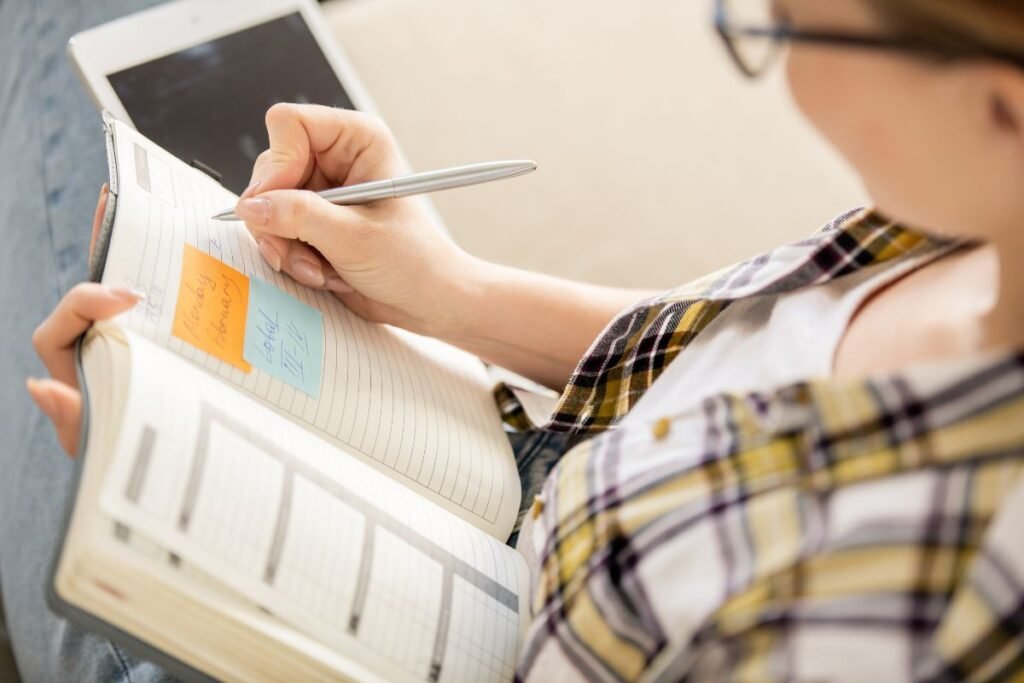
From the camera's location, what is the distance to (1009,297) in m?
0.54

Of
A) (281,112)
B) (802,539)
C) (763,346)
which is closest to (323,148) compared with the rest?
(281,112)

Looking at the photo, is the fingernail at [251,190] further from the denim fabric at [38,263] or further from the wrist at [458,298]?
the denim fabric at [38,263]

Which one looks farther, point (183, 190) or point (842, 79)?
point (183, 190)

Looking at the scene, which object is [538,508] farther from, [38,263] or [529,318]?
[38,263]

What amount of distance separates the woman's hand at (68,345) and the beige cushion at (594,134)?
1.77ft

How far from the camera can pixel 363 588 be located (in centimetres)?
58

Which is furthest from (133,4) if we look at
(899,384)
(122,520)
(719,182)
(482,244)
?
(899,384)

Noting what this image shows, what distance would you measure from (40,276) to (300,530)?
0.55 metres

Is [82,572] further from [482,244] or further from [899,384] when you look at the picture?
[482,244]

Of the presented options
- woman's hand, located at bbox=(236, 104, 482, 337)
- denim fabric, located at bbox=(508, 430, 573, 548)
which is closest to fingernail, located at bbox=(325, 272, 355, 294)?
woman's hand, located at bbox=(236, 104, 482, 337)

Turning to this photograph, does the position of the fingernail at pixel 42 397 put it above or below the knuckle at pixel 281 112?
below

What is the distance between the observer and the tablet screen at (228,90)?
3.11ft

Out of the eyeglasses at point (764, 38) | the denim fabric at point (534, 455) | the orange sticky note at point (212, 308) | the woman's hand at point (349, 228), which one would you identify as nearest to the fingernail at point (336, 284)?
the woman's hand at point (349, 228)

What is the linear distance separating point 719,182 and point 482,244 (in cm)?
29
